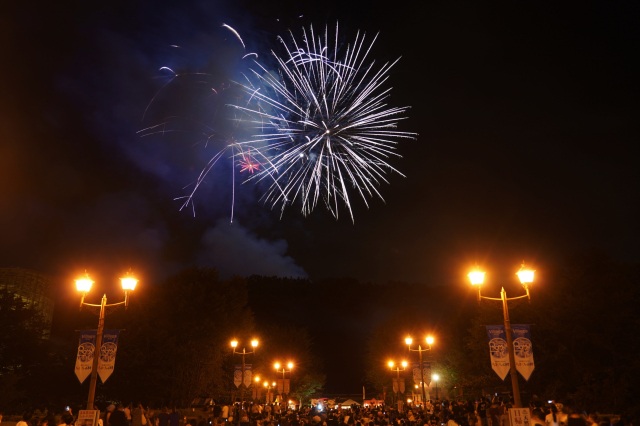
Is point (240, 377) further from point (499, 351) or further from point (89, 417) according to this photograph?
point (499, 351)

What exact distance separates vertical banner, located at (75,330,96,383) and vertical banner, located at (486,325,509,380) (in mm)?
11380

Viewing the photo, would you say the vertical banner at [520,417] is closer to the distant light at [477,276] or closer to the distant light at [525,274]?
the distant light at [525,274]

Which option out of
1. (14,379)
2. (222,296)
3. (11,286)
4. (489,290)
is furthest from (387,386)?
(14,379)

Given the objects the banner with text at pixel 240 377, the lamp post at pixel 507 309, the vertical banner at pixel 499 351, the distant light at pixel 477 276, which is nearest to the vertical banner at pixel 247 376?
the banner with text at pixel 240 377

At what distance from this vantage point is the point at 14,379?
100 ft

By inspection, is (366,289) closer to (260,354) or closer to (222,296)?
(260,354)

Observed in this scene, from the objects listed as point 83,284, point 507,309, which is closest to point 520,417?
point 507,309

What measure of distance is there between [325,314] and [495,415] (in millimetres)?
92323

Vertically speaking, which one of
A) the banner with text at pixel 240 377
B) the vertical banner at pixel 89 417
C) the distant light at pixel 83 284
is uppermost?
the distant light at pixel 83 284

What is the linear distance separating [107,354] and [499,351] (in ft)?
37.0

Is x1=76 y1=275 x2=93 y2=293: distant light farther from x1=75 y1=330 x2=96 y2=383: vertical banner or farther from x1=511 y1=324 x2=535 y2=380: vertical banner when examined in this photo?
x1=511 y1=324 x2=535 y2=380: vertical banner

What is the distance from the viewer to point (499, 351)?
1547 centimetres

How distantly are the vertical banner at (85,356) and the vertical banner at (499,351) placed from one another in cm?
1138

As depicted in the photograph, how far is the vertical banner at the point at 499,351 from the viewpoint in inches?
600
